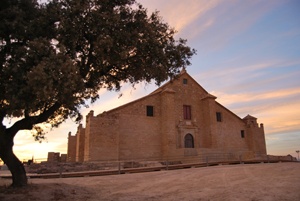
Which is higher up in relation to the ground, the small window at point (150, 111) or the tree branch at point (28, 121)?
the small window at point (150, 111)

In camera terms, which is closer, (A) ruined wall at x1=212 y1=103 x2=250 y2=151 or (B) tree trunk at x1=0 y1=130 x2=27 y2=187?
(B) tree trunk at x1=0 y1=130 x2=27 y2=187

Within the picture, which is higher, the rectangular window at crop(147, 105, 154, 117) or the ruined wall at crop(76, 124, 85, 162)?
the rectangular window at crop(147, 105, 154, 117)

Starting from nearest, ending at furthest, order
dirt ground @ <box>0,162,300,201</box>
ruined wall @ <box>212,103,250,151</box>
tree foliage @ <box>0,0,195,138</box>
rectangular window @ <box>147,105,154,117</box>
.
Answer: tree foliage @ <box>0,0,195,138</box> < dirt ground @ <box>0,162,300,201</box> < rectangular window @ <box>147,105,154,117</box> < ruined wall @ <box>212,103,250,151</box>

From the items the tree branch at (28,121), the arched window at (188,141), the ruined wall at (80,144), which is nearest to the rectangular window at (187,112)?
the arched window at (188,141)

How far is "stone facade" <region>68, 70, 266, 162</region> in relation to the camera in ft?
85.3

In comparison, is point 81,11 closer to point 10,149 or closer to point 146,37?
point 146,37

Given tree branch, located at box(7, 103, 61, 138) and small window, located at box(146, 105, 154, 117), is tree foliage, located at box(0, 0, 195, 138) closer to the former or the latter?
tree branch, located at box(7, 103, 61, 138)

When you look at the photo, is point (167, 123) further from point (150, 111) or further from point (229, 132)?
point (229, 132)

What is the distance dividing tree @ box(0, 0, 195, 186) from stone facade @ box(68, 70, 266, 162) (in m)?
13.4

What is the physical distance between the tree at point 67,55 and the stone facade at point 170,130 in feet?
44.1

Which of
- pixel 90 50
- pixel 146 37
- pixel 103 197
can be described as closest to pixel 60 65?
pixel 90 50

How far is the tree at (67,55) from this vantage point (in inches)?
331

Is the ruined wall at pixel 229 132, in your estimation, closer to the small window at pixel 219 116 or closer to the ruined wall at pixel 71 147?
the small window at pixel 219 116

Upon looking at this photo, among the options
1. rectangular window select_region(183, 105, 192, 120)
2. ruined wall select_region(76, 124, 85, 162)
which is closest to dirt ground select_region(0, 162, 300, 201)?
ruined wall select_region(76, 124, 85, 162)
